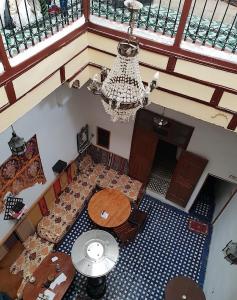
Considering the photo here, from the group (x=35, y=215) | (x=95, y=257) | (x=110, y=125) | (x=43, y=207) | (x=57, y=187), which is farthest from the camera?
(x=110, y=125)

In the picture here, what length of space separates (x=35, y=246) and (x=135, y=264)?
2.40 metres

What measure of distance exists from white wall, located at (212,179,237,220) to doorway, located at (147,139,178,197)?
1.40m

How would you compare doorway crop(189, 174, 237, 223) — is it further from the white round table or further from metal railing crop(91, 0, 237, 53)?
metal railing crop(91, 0, 237, 53)

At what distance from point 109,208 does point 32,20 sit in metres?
4.68

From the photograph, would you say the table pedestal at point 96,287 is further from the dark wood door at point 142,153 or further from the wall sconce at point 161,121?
the wall sconce at point 161,121

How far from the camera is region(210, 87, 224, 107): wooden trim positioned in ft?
13.2

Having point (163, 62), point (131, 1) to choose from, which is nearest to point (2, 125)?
point (131, 1)

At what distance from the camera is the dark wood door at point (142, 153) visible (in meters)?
6.70

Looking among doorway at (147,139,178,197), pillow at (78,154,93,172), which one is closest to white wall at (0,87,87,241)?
pillow at (78,154,93,172)

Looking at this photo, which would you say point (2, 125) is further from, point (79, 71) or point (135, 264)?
point (135, 264)

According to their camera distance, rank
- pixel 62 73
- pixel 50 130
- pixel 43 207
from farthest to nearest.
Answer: pixel 43 207, pixel 50 130, pixel 62 73

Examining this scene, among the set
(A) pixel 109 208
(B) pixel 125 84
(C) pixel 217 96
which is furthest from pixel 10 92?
(A) pixel 109 208

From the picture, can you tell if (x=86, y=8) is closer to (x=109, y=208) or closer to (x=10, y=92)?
(x=10, y=92)

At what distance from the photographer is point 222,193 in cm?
746
